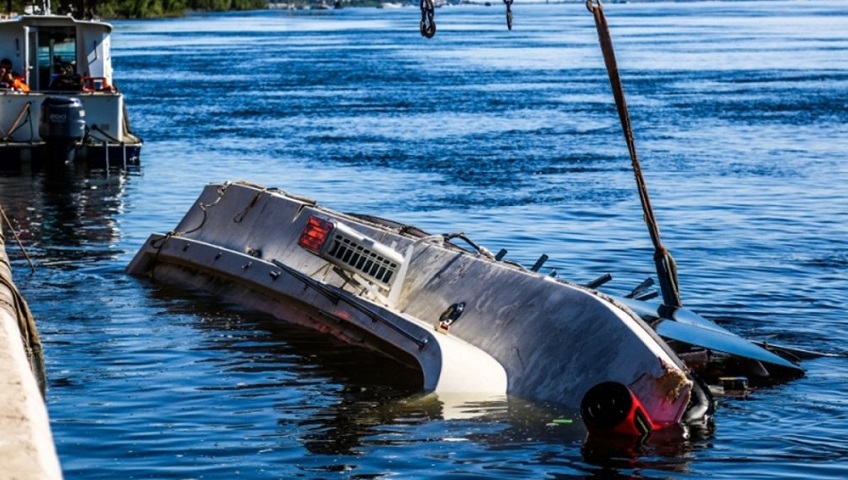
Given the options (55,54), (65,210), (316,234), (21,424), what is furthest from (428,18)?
(55,54)

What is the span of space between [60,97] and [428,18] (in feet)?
61.2

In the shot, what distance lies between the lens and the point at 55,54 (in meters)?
37.1

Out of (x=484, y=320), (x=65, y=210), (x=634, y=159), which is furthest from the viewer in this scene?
A: (x=65, y=210)

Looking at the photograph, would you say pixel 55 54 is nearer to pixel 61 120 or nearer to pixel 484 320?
pixel 61 120

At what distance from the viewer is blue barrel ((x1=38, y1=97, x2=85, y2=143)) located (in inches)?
1318

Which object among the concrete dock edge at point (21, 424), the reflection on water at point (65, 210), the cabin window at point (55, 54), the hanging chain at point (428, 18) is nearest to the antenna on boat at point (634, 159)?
the hanging chain at point (428, 18)

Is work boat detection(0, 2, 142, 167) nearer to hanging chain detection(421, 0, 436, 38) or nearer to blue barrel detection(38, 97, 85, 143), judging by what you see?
blue barrel detection(38, 97, 85, 143)

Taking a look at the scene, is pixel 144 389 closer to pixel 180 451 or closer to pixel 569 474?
pixel 180 451

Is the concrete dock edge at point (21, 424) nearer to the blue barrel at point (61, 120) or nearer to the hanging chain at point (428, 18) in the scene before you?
the hanging chain at point (428, 18)

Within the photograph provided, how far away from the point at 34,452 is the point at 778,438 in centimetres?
727

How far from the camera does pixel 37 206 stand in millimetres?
29938

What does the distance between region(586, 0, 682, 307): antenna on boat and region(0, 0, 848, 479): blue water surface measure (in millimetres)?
1685

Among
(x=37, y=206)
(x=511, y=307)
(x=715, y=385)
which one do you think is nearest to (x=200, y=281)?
(x=511, y=307)

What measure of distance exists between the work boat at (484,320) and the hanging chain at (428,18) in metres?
2.22
